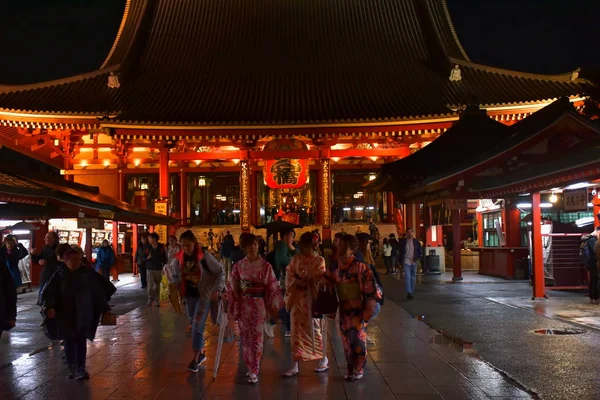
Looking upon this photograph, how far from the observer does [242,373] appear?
7809 mm

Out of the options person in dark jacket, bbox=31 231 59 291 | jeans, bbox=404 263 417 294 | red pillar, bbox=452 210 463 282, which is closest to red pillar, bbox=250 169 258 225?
red pillar, bbox=452 210 463 282

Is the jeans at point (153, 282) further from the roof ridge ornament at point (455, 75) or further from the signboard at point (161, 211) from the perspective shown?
the roof ridge ornament at point (455, 75)

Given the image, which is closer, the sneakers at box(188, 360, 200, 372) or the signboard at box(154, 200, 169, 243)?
the sneakers at box(188, 360, 200, 372)

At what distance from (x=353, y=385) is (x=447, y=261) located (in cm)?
2147

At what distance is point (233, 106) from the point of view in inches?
1014

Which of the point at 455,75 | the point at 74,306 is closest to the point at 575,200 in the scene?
the point at 74,306

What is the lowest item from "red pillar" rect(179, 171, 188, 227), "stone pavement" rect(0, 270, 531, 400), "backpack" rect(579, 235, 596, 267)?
"stone pavement" rect(0, 270, 531, 400)

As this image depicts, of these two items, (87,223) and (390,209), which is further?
(390,209)

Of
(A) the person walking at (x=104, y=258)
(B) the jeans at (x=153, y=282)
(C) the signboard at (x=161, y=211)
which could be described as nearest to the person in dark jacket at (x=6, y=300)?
(B) the jeans at (x=153, y=282)

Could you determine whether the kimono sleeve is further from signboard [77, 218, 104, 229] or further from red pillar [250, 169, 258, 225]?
red pillar [250, 169, 258, 225]

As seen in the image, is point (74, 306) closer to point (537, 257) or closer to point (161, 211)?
point (537, 257)

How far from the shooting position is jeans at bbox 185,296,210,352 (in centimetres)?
797

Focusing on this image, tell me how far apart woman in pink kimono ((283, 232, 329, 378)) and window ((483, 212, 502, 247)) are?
50.6 ft

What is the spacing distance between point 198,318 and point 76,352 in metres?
1.43
